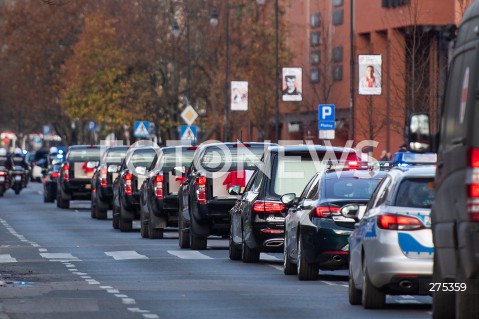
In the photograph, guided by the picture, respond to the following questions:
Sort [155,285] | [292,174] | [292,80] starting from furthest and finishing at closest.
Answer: [292,80], [292,174], [155,285]

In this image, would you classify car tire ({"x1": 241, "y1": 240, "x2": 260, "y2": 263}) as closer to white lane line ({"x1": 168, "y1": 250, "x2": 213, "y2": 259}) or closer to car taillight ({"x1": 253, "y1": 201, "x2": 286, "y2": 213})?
car taillight ({"x1": 253, "y1": 201, "x2": 286, "y2": 213})

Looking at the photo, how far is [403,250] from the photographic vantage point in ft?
54.9

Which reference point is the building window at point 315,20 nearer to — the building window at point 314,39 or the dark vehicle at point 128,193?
the building window at point 314,39

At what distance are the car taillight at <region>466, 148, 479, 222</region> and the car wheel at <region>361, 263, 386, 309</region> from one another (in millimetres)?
4831

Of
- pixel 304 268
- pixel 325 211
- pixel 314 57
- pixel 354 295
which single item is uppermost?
pixel 314 57

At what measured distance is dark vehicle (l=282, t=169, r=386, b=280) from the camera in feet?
69.8

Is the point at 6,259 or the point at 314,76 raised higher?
the point at 314,76

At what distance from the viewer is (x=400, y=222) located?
1666 centimetres

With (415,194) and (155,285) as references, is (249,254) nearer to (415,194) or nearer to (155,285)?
(155,285)

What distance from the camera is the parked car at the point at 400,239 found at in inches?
656

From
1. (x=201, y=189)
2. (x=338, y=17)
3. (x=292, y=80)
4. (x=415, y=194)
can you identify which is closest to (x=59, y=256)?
(x=201, y=189)

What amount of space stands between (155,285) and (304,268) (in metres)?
1.94

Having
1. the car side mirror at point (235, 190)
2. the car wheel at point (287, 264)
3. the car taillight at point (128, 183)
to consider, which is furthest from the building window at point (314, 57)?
the car wheel at point (287, 264)

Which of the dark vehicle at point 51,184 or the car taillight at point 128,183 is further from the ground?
the car taillight at point 128,183
